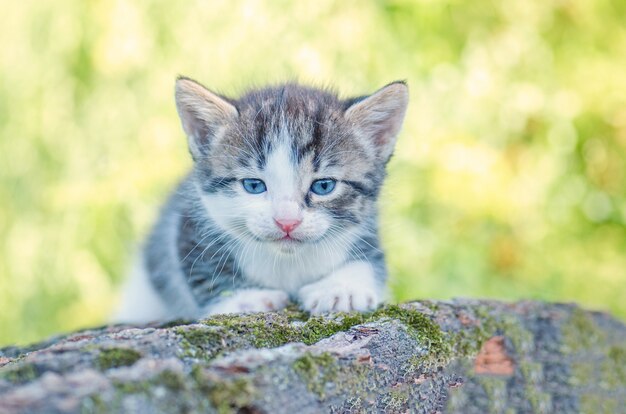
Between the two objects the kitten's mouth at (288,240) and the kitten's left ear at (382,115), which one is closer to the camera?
the kitten's mouth at (288,240)

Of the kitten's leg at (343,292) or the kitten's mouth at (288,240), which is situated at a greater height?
the kitten's mouth at (288,240)

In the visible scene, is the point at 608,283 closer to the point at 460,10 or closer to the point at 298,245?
the point at 460,10

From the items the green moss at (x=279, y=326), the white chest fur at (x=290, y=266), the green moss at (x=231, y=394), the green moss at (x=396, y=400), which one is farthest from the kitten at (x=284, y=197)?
the green moss at (x=231, y=394)

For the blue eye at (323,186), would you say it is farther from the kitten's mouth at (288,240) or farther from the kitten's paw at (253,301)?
the kitten's paw at (253,301)

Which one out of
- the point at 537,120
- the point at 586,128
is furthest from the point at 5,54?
the point at 586,128

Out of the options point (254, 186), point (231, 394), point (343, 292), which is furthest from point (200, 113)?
point (231, 394)

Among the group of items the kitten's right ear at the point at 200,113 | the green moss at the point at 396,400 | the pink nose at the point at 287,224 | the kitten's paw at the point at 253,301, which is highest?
the kitten's right ear at the point at 200,113

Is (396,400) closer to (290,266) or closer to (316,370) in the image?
(316,370)
